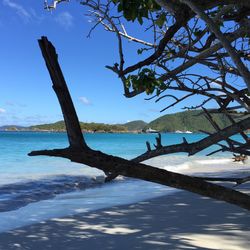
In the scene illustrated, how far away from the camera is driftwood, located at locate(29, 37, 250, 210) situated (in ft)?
4.31

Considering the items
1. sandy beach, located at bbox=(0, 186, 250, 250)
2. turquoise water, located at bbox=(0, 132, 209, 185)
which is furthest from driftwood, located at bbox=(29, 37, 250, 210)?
turquoise water, located at bbox=(0, 132, 209, 185)

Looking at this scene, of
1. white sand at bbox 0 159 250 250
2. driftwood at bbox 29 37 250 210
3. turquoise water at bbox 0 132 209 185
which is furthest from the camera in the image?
turquoise water at bbox 0 132 209 185

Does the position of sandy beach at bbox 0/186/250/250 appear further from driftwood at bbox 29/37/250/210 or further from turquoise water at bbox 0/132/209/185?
turquoise water at bbox 0/132/209/185

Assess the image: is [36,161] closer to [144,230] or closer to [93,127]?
[144,230]

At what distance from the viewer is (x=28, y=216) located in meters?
8.22

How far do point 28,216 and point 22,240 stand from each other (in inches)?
86.4

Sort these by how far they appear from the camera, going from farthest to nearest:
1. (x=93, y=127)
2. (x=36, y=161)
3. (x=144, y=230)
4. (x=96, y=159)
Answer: (x=93, y=127) → (x=36, y=161) → (x=144, y=230) → (x=96, y=159)

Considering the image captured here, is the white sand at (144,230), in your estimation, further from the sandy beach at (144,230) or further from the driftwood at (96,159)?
the driftwood at (96,159)

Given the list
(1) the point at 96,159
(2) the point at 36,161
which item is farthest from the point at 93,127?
(1) the point at 96,159

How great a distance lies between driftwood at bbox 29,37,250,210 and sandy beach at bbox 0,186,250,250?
373cm

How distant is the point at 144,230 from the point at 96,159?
510 cm

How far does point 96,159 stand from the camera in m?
1.42

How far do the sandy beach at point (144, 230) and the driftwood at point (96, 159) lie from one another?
3730 millimetres

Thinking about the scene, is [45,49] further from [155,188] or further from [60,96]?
[155,188]
